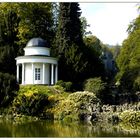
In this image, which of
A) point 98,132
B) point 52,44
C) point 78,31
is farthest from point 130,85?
point 98,132

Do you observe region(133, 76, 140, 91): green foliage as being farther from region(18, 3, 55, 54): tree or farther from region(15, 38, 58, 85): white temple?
region(18, 3, 55, 54): tree

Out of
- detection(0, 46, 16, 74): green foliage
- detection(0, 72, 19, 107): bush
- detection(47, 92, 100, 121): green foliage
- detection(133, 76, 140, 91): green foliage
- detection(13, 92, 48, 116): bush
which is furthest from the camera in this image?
detection(0, 46, 16, 74): green foliage

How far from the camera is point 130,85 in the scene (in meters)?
40.2

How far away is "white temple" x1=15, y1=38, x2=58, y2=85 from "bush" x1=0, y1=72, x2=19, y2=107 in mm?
7439

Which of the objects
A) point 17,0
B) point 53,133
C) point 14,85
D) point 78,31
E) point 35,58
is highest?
point 17,0

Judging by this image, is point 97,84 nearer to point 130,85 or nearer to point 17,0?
point 130,85

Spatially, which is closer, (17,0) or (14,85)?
(14,85)

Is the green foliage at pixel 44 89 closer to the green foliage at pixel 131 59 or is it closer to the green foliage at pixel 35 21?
the green foliage at pixel 131 59

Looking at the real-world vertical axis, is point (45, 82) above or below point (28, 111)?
above

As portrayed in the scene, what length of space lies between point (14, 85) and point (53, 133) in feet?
43.7

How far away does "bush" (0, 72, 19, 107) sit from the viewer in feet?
110

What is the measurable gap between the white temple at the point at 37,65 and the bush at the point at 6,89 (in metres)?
7.44

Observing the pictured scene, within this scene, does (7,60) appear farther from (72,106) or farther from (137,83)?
(72,106)

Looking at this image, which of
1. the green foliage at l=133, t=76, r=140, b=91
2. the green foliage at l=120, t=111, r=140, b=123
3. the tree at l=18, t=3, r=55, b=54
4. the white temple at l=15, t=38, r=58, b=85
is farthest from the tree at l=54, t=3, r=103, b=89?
the green foliage at l=120, t=111, r=140, b=123
